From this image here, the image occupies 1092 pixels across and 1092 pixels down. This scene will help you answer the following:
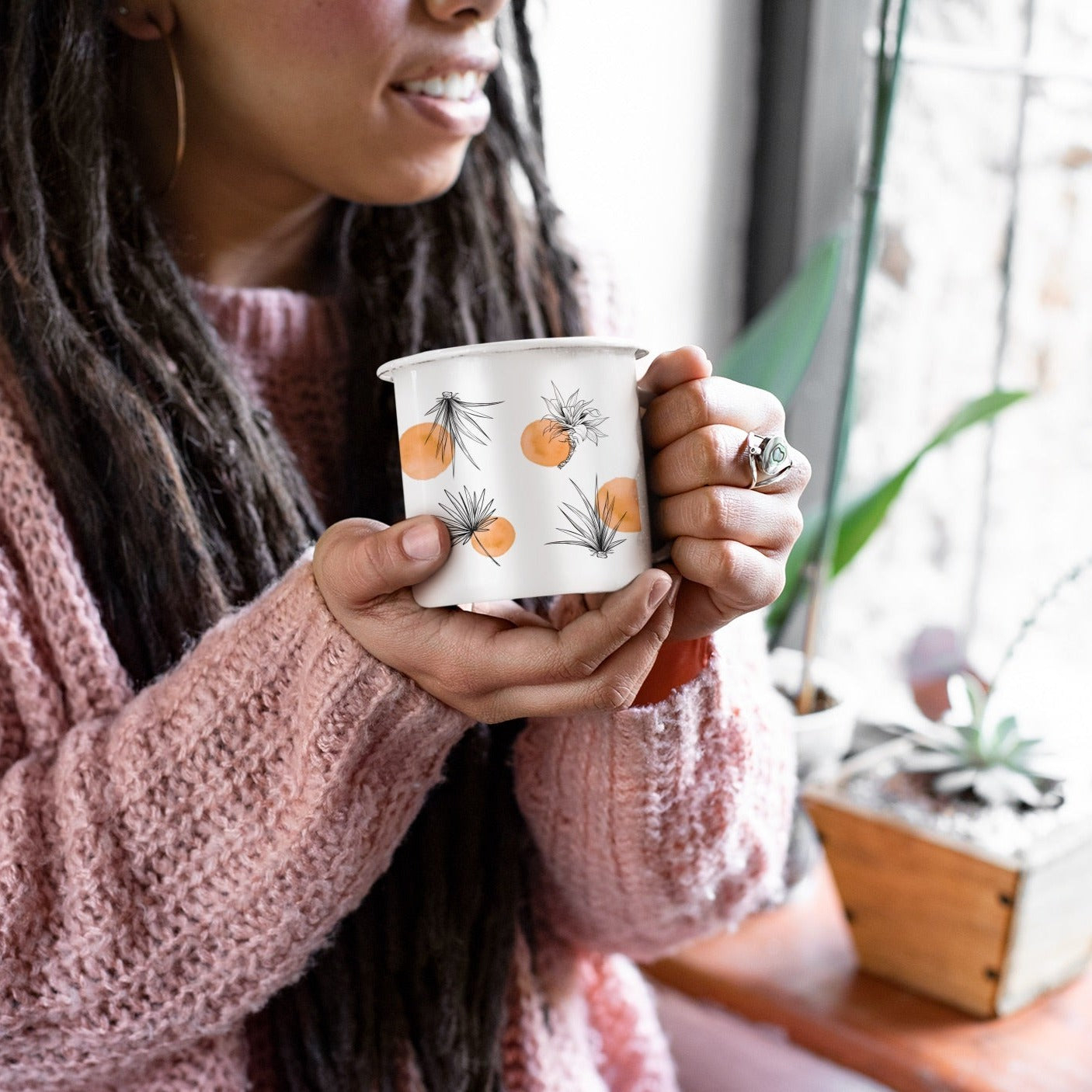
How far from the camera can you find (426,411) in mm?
472

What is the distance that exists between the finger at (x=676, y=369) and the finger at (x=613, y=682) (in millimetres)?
84

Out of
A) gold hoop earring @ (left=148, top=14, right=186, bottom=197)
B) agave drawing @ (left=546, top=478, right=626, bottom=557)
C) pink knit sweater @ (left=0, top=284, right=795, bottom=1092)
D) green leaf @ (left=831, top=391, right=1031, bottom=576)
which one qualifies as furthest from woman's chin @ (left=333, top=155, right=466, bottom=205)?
green leaf @ (left=831, top=391, right=1031, bottom=576)

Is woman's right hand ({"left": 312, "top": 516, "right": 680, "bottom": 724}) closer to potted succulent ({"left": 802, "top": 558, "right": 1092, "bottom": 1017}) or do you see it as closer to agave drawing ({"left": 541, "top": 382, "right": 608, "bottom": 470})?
agave drawing ({"left": 541, "top": 382, "right": 608, "bottom": 470})

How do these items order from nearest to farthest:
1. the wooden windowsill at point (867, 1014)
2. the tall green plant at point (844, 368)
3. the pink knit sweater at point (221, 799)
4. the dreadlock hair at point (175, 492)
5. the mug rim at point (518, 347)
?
the mug rim at point (518, 347) < the pink knit sweater at point (221, 799) < the dreadlock hair at point (175, 492) < the wooden windowsill at point (867, 1014) < the tall green plant at point (844, 368)

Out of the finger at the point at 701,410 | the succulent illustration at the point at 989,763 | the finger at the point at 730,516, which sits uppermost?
the finger at the point at 701,410

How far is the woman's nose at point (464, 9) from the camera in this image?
679mm

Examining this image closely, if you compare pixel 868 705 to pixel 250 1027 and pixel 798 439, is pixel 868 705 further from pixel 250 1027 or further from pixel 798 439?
pixel 250 1027

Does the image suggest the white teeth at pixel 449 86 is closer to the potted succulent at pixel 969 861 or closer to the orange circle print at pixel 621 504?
the orange circle print at pixel 621 504

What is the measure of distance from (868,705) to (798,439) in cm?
33

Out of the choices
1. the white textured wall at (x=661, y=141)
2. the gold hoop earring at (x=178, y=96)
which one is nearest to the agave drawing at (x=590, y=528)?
the gold hoop earring at (x=178, y=96)

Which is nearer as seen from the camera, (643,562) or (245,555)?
(643,562)

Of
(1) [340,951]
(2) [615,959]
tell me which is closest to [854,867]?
(2) [615,959]

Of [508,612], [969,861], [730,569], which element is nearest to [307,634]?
[508,612]

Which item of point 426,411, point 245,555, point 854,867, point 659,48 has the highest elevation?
point 659,48
